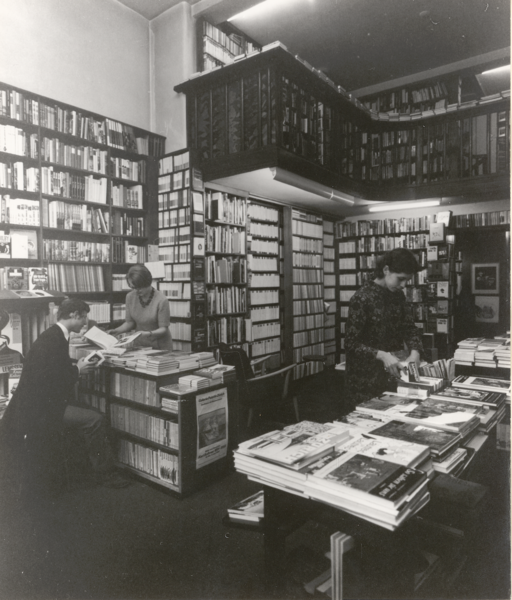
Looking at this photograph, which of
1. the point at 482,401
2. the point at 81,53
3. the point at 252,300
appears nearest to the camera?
the point at 482,401

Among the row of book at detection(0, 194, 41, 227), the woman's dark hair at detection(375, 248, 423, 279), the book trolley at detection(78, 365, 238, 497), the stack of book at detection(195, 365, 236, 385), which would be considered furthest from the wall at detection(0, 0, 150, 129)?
the woman's dark hair at detection(375, 248, 423, 279)

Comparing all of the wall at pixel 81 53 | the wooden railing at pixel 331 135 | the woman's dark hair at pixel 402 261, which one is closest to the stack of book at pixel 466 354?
the woman's dark hair at pixel 402 261

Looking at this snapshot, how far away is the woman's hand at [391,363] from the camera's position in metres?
2.39

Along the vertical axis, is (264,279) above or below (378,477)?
above

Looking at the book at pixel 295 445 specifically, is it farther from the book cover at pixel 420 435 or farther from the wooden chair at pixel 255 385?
the wooden chair at pixel 255 385

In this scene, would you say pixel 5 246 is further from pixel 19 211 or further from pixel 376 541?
pixel 376 541

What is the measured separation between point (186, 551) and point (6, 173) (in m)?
3.33

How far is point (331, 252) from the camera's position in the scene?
7.27 metres

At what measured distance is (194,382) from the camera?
2828 mm

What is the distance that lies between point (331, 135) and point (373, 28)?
189cm

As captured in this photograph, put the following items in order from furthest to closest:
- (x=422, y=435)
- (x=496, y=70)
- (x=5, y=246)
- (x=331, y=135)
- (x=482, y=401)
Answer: (x=496, y=70)
(x=331, y=135)
(x=5, y=246)
(x=482, y=401)
(x=422, y=435)

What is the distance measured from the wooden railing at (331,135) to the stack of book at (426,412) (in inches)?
115

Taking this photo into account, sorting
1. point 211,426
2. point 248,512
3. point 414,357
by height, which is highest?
point 414,357

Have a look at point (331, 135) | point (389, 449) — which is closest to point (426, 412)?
point (389, 449)
